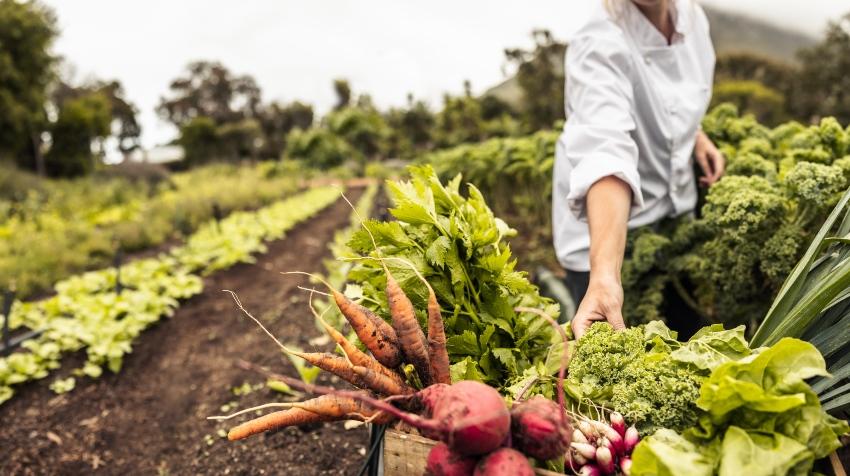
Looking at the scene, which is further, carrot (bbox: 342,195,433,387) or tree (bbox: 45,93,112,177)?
tree (bbox: 45,93,112,177)

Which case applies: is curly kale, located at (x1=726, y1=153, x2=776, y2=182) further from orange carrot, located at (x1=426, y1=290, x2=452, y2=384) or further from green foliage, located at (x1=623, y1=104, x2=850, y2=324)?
orange carrot, located at (x1=426, y1=290, x2=452, y2=384)

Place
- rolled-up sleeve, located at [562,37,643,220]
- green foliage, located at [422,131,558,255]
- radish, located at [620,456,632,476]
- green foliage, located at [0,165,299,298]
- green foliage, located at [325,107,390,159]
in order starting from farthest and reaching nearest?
1. green foliage, located at [325,107,390,159]
2. green foliage, located at [0,165,299,298]
3. green foliage, located at [422,131,558,255]
4. rolled-up sleeve, located at [562,37,643,220]
5. radish, located at [620,456,632,476]

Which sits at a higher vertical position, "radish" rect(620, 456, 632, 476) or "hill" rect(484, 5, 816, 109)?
"hill" rect(484, 5, 816, 109)

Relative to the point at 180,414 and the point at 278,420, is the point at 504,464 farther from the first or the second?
the point at 180,414

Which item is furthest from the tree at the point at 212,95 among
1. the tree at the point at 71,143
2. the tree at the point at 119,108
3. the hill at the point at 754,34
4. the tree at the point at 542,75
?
the hill at the point at 754,34

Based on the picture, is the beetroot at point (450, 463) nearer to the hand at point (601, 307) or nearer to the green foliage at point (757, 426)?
the green foliage at point (757, 426)

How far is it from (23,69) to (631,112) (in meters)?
29.9

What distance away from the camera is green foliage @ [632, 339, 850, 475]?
1050 mm

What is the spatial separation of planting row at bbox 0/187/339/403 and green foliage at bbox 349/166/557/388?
3.35m

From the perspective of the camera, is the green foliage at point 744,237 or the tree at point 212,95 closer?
the green foliage at point 744,237

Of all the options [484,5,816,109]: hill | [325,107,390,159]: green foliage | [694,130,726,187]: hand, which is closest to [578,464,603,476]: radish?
[694,130,726,187]: hand

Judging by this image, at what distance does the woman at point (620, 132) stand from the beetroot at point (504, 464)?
2.01 ft

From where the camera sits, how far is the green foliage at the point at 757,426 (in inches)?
41.3

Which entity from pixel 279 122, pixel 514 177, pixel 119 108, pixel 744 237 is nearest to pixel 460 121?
pixel 514 177
